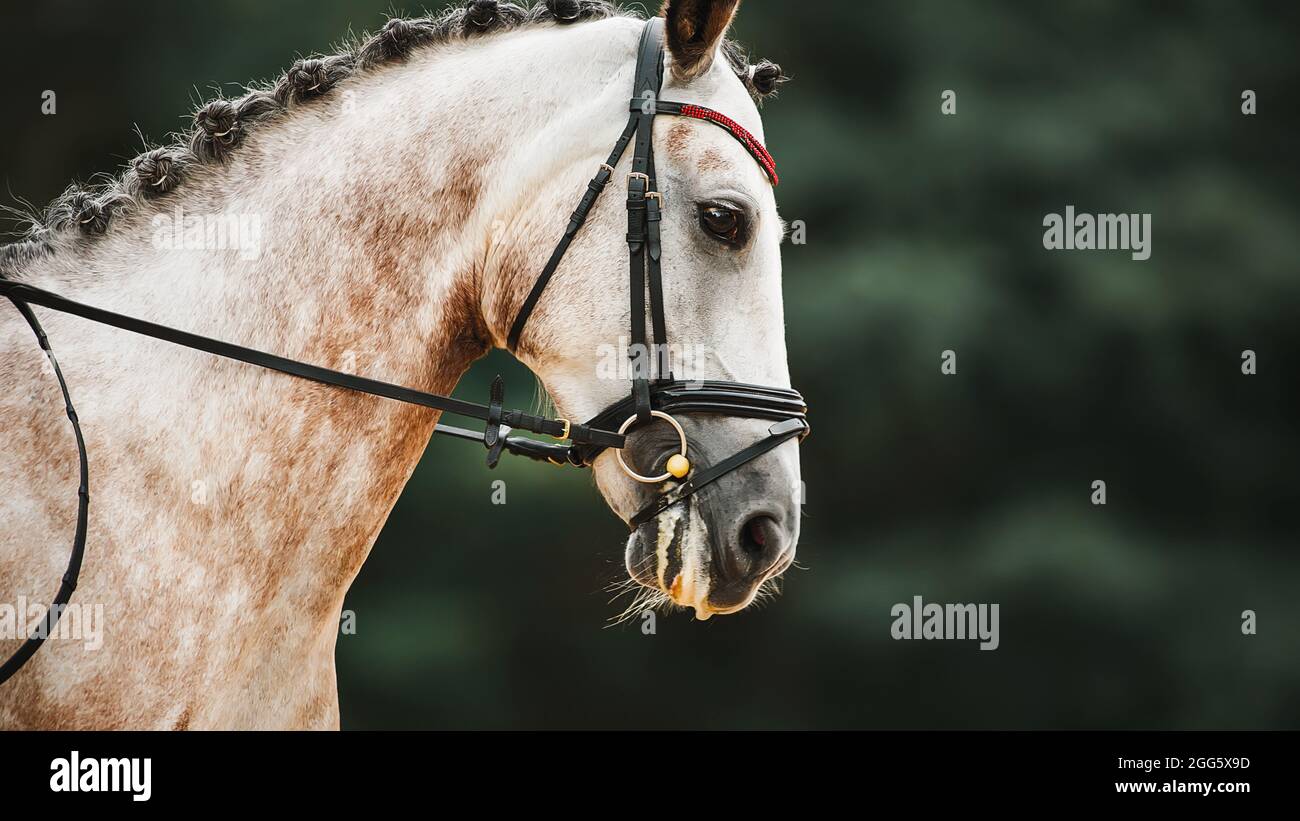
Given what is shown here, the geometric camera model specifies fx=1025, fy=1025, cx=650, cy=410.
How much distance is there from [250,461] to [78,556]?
350 mm

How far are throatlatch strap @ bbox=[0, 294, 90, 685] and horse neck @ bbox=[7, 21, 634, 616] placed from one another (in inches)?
1.4

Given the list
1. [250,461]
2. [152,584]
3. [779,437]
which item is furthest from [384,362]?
[779,437]

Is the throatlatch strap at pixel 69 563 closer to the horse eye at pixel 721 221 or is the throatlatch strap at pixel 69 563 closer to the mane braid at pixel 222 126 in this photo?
the mane braid at pixel 222 126

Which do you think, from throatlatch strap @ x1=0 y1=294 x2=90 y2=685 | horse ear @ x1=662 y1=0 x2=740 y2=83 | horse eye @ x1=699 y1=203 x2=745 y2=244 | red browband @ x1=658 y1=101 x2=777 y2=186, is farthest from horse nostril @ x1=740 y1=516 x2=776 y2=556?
throatlatch strap @ x1=0 y1=294 x2=90 y2=685

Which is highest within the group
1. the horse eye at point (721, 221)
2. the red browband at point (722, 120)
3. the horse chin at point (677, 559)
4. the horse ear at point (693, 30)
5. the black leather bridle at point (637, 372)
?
the horse ear at point (693, 30)

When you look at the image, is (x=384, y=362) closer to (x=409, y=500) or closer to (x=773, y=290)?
(x=773, y=290)

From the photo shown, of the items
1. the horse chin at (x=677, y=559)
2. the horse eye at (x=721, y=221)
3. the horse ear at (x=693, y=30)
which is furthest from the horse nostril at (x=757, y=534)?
the horse ear at (x=693, y=30)

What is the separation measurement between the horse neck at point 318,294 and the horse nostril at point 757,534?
684mm

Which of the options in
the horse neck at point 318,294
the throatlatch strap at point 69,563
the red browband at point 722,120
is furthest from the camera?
the red browband at point 722,120

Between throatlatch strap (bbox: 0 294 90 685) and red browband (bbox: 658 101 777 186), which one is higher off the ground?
red browband (bbox: 658 101 777 186)

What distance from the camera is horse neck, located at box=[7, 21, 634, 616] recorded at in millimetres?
2055

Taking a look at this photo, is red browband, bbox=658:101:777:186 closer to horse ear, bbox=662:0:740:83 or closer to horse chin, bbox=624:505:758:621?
horse ear, bbox=662:0:740:83

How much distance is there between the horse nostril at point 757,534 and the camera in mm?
2080

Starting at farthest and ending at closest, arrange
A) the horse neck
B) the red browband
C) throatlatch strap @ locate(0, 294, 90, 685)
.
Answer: the red browband → the horse neck → throatlatch strap @ locate(0, 294, 90, 685)
